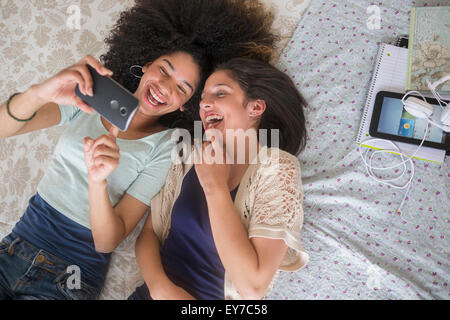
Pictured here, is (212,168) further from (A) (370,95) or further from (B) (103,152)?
(A) (370,95)

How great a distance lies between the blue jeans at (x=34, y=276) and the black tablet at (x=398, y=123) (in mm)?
1115

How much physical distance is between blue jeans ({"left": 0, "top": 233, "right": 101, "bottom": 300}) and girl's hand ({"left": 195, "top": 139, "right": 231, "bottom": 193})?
1.73 ft

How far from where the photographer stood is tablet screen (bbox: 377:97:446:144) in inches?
45.6

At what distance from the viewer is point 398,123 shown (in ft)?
3.89

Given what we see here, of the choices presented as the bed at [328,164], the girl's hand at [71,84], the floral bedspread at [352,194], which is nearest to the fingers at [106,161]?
the girl's hand at [71,84]

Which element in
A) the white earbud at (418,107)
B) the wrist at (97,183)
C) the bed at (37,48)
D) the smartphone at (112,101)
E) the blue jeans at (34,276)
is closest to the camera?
the smartphone at (112,101)

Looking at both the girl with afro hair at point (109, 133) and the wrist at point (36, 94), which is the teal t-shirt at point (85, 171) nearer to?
the girl with afro hair at point (109, 133)

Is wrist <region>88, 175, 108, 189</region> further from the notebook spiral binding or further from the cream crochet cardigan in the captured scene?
the notebook spiral binding

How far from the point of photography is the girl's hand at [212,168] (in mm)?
924

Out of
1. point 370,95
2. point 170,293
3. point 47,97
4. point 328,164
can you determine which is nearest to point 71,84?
point 47,97

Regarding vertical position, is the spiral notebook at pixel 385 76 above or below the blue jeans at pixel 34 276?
above

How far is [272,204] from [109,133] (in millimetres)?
602

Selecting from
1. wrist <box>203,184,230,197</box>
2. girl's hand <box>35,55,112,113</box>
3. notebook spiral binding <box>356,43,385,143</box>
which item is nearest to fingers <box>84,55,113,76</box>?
Result: girl's hand <box>35,55,112,113</box>

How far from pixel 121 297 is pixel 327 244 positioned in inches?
28.8
